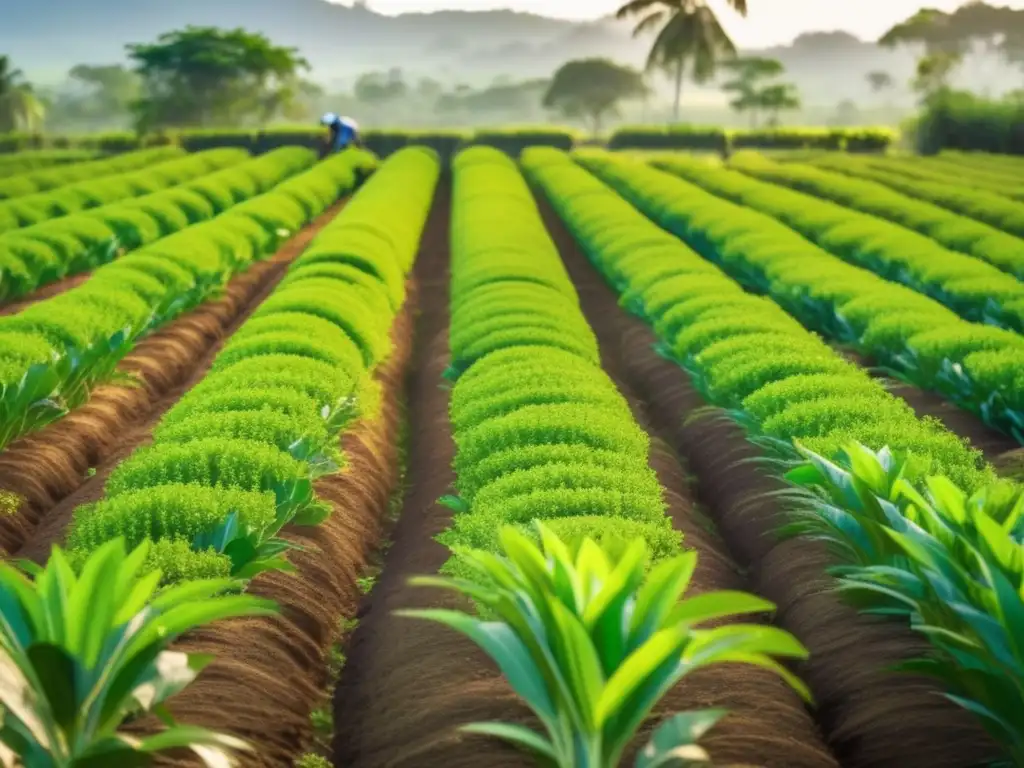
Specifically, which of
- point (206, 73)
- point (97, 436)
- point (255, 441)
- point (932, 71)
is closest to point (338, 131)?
point (97, 436)

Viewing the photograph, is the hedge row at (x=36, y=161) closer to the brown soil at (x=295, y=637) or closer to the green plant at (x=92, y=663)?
the brown soil at (x=295, y=637)

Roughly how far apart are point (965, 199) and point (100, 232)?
59.9 feet

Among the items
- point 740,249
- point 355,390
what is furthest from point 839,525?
point 740,249

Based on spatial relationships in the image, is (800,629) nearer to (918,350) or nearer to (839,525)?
(839,525)

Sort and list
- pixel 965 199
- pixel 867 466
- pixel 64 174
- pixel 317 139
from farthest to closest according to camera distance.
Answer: pixel 317 139 < pixel 64 174 < pixel 965 199 < pixel 867 466

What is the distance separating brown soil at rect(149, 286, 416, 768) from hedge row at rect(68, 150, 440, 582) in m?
0.27

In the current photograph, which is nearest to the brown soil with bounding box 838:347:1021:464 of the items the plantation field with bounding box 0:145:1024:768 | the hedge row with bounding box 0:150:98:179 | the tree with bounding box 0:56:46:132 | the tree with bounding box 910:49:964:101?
the plantation field with bounding box 0:145:1024:768

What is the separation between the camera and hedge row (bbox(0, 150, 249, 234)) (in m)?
22.1

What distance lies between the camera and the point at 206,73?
8306 centimetres

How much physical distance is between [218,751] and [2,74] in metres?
89.2

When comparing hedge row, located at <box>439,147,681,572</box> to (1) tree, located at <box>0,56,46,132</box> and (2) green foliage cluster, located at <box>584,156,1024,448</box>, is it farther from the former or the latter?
(1) tree, located at <box>0,56,46,132</box>

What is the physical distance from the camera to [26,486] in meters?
8.75

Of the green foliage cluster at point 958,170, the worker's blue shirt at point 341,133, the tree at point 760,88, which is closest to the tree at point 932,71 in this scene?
the tree at point 760,88

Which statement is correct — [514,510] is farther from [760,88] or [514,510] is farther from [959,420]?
[760,88]
